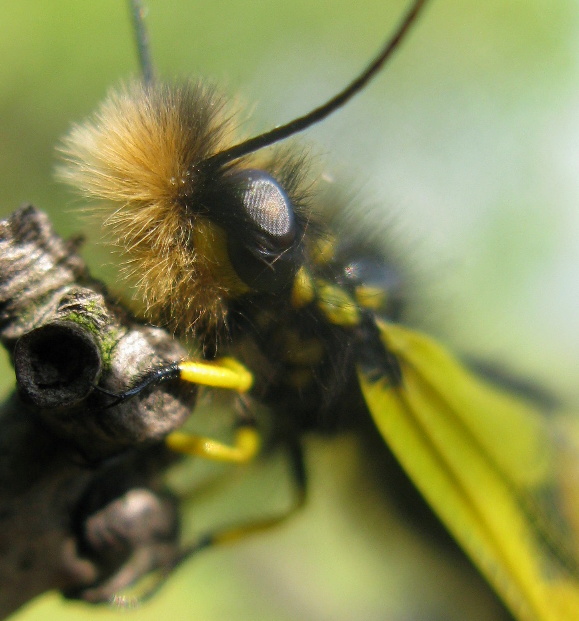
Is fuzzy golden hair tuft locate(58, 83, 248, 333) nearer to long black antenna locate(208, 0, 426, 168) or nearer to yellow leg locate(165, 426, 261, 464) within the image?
long black antenna locate(208, 0, 426, 168)

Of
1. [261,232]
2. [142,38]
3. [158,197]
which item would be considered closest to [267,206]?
[261,232]

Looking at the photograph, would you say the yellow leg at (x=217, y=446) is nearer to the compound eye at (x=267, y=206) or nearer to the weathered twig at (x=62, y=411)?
the weathered twig at (x=62, y=411)

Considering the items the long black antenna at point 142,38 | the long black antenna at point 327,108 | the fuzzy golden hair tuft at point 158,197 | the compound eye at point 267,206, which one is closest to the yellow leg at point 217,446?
the fuzzy golden hair tuft at point 158,197

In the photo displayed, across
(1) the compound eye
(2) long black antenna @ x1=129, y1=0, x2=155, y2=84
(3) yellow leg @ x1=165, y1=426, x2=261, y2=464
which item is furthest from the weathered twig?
(2) long black antenna @ x1=129, y1=0, x2=155, y2=84

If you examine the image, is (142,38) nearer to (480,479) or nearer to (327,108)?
(327,108)

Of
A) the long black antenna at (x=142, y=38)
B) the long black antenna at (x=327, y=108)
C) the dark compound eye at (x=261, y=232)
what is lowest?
the dark compound eye at (x=261, y=232)

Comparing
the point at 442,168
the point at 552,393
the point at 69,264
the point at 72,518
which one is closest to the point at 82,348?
the point at 69,264

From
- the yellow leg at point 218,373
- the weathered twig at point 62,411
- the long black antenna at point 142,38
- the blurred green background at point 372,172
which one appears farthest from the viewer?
the blurred green background at point 372,172
